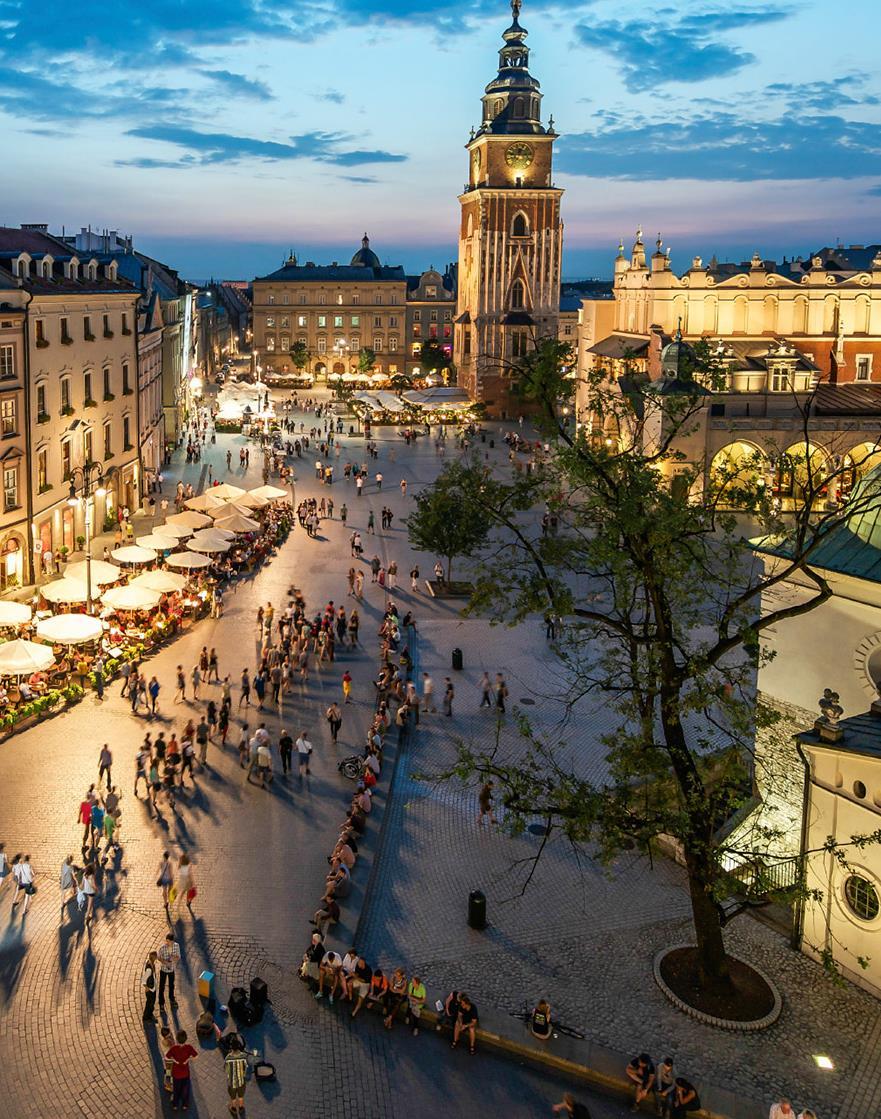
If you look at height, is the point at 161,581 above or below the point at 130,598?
above

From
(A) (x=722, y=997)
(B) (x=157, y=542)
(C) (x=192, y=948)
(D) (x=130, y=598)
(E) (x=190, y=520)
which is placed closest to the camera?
(A) (x=722, y=997)

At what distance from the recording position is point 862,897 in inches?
649

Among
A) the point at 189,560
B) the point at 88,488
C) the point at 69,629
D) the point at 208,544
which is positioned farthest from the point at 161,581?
the point at 88,488

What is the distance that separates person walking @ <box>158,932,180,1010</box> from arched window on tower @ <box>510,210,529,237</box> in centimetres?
9031

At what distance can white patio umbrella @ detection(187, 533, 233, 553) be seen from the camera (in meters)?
37.4

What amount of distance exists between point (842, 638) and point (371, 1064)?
35.2 ft

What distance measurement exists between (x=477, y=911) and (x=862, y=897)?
20.3 feet

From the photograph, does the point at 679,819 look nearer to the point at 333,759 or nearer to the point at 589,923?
the point at 589,923

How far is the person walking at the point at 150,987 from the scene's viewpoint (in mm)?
15023

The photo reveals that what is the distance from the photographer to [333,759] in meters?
23.8

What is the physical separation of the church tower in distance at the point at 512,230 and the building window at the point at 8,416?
6548cm

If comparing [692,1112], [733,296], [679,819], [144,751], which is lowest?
[692,1112]

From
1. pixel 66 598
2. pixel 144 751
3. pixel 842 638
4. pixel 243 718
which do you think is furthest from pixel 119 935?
pixel 66 598

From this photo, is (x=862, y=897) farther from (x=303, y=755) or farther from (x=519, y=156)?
(x=519, y=156)
